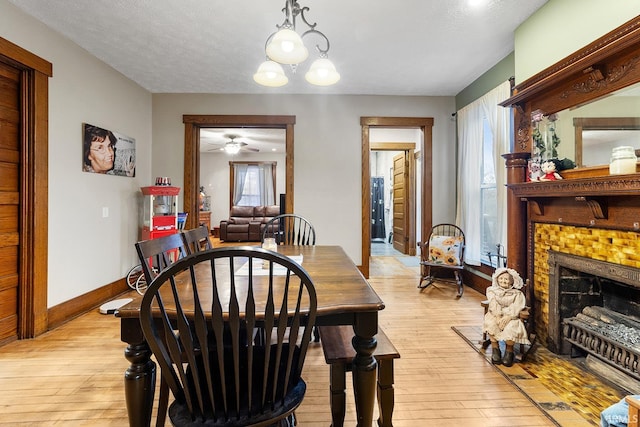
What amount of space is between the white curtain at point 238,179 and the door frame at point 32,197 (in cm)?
694

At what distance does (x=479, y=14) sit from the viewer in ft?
8.39

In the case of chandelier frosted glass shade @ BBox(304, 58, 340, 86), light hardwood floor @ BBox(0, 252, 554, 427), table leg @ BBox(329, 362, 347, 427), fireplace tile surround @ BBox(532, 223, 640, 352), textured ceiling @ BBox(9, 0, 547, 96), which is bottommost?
light hardwood floor @ BBox(0, 252, 554, 427)

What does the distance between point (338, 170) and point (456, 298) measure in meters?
2.21

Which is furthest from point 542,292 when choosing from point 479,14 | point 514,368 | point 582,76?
point 479,14

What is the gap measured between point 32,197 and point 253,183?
721 cm

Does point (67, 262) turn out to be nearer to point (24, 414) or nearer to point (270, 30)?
point (24, 414)

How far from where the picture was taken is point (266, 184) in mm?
9789

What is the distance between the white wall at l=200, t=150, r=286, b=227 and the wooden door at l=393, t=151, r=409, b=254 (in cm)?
388

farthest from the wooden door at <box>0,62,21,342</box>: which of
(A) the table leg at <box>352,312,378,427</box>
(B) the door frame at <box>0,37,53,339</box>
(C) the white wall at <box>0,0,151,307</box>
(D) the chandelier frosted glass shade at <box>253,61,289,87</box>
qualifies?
(A) the table leg at <box>352,312,378,427</box>

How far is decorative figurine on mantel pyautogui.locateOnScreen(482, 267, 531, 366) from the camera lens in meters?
2.14

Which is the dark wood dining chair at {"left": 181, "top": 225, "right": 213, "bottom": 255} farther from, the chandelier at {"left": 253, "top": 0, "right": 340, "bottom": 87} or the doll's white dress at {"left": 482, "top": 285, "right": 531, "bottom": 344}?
the doll's white dress at {"left": 482, "top": 285, "right": 531, "bottom": 344}

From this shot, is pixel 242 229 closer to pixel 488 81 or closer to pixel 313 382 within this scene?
pixel 488 81

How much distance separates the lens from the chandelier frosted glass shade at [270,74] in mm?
2012

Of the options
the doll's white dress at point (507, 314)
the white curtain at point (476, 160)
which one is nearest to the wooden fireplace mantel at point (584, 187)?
the doll's white dress at point (507, 314)
